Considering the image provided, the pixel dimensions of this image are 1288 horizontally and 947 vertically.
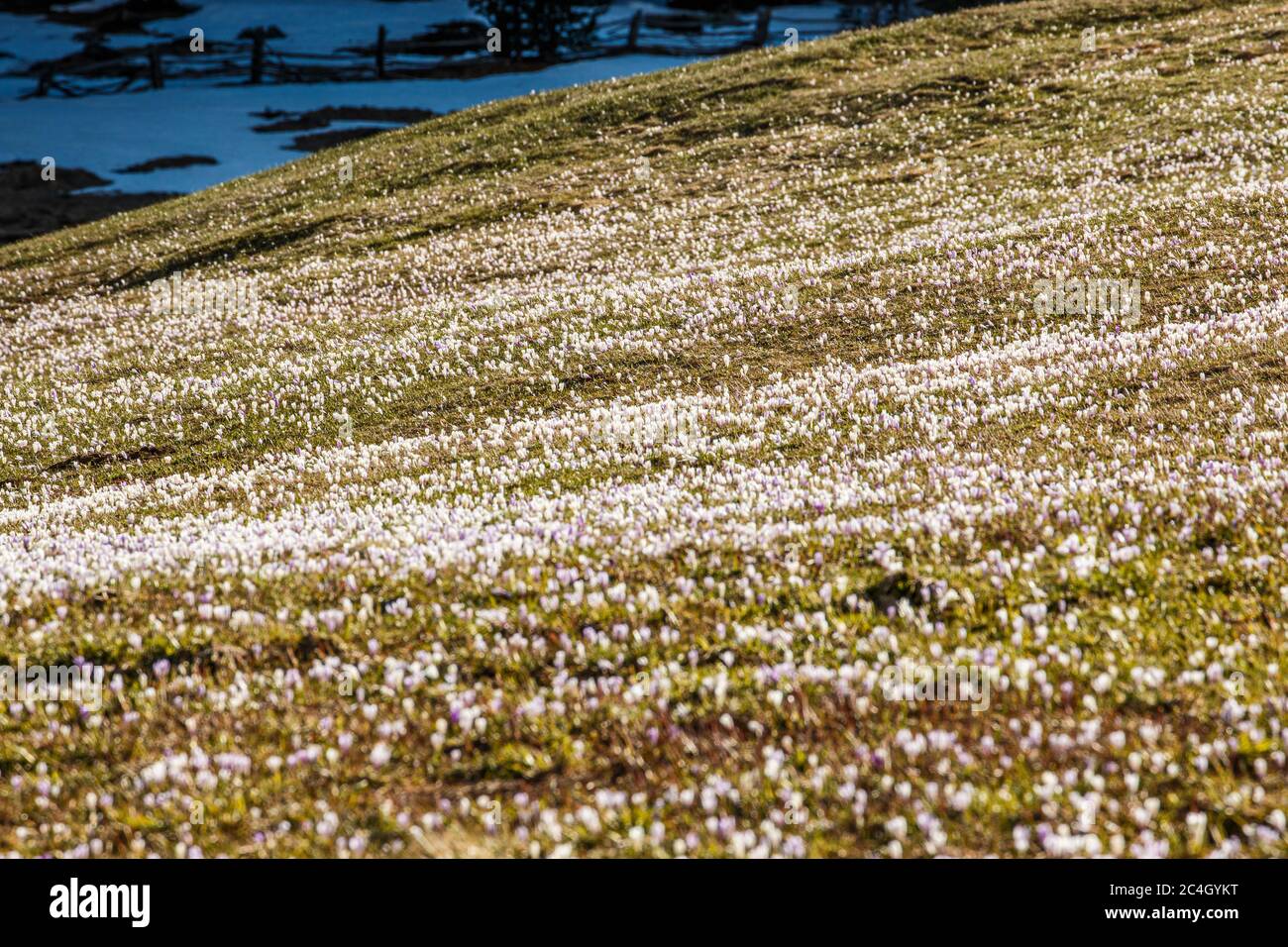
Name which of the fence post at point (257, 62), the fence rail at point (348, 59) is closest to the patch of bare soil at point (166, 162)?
the fence rail at point (348, 59)

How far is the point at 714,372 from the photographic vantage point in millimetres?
18984

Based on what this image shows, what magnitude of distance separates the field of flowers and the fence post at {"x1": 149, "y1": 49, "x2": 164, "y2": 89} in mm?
66352

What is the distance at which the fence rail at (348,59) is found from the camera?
8750 centimetres

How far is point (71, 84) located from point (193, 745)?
337 feet

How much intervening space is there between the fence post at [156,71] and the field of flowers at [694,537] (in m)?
66.4

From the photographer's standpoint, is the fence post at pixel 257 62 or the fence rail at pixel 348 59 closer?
the fence rail at pixel 348 59

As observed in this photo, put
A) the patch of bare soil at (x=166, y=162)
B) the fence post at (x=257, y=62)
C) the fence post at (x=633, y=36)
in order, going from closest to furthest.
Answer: the patch of bare soil at (x=166, y=162) < the fence post at (x=633, y=36) < the fence post at (x=257, y=62)

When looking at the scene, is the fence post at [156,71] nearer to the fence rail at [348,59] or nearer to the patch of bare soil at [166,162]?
the fence rail at [348,59]

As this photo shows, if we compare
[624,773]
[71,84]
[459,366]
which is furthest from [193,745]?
[71,84]

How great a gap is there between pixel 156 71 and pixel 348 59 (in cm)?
1727

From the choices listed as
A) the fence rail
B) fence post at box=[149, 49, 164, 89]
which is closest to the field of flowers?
the fence rail

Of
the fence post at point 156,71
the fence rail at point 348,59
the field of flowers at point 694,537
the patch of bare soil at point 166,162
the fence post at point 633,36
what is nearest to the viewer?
the field of flowers at point 694,537
